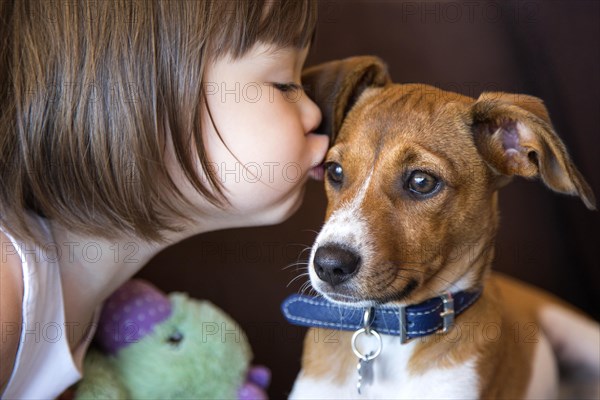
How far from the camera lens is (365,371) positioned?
1571 mm

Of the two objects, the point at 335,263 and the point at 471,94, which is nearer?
the point at 335,263

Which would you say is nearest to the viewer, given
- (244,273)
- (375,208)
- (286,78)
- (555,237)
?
(375,208)

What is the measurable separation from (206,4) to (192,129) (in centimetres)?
25

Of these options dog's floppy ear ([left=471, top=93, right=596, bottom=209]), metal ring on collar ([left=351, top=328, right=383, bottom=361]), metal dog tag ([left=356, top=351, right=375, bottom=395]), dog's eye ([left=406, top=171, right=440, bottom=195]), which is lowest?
metal dog tag ([left=356, top=351, right=375, bottom=395])

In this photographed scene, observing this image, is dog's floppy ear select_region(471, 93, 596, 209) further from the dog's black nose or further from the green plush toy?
the green plush toy

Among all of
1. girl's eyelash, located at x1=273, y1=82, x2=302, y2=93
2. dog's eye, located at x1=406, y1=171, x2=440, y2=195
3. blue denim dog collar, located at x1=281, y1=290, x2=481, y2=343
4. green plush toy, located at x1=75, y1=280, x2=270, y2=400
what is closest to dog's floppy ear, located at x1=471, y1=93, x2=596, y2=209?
dog's eye, located at x1=406, y1=171, x2=440, y2=195

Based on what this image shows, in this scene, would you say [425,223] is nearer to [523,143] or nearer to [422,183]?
[422,183]

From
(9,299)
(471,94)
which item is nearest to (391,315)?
(9,299)

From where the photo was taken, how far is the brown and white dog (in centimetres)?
144

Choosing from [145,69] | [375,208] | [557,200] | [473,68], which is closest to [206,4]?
[145,69]

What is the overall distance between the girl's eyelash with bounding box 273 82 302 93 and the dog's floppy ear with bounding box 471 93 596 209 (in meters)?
0.39

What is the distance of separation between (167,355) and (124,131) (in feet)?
1.79

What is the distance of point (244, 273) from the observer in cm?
223

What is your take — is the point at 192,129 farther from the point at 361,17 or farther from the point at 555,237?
the point at 555,237
